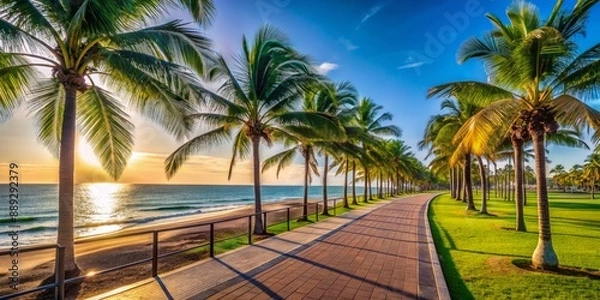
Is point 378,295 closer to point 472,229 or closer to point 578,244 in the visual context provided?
point 578,244

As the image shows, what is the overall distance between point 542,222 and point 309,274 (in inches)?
210

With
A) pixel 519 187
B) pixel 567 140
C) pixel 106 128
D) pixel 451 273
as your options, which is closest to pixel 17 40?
pixel 106 128

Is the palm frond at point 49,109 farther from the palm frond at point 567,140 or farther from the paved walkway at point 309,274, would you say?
the palm frond at point 567,140

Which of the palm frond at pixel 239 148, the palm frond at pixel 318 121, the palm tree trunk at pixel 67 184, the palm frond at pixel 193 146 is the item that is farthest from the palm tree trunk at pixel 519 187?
the palm tree trunk at pixel 67 184

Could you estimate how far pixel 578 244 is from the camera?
9.30 meters

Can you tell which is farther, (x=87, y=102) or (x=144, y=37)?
(x=87, y=102)

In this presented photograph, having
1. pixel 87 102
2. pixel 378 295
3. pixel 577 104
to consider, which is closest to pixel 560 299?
pixel 378 295

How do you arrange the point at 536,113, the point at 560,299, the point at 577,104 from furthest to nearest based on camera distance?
the point at 536,113 < the point at 577,104 < the point at 560,299

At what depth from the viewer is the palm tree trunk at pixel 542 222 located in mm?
6672

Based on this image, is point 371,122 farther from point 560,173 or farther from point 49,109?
point 560,173

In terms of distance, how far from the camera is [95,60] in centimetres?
635

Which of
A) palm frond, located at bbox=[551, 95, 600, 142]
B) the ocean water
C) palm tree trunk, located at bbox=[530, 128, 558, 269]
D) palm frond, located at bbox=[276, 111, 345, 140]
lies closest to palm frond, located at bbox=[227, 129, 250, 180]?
palm frond, located at bbox=[276, 111, 345, 140]

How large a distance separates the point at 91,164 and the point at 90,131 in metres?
0.85

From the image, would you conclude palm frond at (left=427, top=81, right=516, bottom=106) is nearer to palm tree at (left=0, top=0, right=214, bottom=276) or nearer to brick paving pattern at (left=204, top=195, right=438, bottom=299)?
brick paving pattern at (left=204, top=195, right=438, bottom=299)
